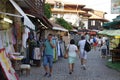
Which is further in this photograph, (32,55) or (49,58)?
(32,55)

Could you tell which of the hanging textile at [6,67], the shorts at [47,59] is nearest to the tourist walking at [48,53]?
the shorts at [47,59]

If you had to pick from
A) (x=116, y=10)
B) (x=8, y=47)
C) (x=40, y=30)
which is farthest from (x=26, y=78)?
(x=40, y=30)

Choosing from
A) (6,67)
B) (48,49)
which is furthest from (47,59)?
(6,67)

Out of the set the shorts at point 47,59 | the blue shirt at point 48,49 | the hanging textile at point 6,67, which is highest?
the hanging textile at point 6,67

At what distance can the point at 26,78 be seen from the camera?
16.5 meters

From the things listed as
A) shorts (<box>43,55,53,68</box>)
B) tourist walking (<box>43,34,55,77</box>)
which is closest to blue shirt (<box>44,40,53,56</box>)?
tourist walking (<box>43,34,55,77</box>)

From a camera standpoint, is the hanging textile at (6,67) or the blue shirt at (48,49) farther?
the blue shirt at (48,49)

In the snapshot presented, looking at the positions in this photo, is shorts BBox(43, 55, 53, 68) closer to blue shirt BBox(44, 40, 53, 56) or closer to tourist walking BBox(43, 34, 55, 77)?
tourist walking BBox(43, 34, 55, 77)

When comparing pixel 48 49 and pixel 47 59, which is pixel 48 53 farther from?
pixel 47 59

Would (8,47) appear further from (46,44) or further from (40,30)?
(40,30)

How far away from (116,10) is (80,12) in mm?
57385

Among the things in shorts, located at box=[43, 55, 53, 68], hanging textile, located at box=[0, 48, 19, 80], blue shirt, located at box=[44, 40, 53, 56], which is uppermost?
hanging textile, located at box=[0, 48, 19, 80]

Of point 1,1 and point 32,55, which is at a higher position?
point 1,1

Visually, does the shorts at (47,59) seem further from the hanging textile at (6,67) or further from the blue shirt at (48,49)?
the hanging textile at (6,67)
